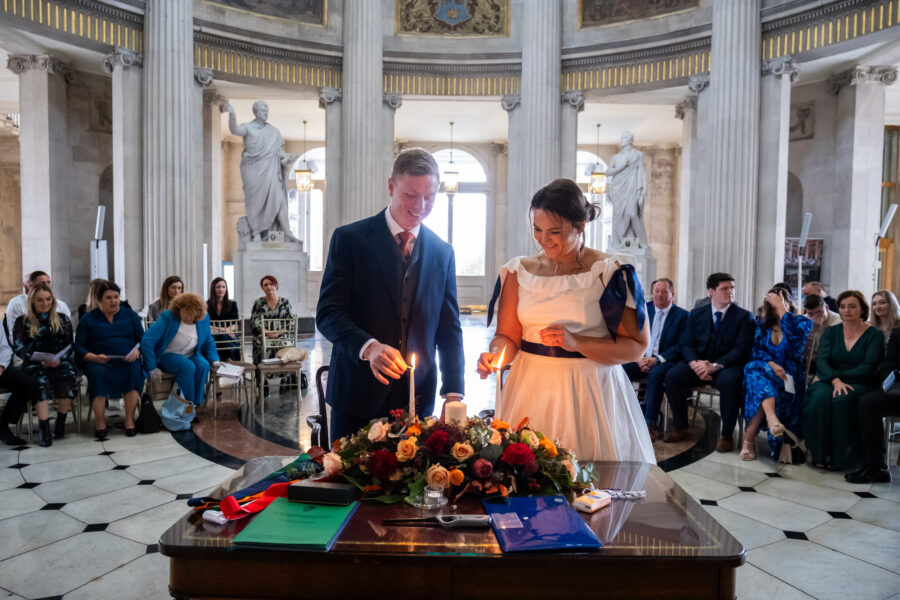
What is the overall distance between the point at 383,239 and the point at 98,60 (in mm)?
10342

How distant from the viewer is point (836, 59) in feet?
32.9

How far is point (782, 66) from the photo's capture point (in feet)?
32.3

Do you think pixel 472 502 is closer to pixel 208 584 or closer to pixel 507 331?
pixel 208 584

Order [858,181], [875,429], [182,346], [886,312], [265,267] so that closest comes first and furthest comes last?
1. [875,429]
2. [886,312]
3. [182,346]
4. [858,181]
5. [265,267]

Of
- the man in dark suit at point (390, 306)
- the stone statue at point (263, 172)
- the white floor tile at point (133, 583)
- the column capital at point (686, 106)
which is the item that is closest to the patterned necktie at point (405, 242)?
the man in dark suit at point (390, 306)

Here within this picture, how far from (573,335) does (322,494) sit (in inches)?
46.8

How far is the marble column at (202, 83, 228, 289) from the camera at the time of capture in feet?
41.4

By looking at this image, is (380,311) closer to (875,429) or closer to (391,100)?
(875,429)

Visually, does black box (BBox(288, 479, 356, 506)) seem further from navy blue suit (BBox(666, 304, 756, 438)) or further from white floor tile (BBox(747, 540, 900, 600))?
navy blue suit (BBox(666, 304, 756, 438))

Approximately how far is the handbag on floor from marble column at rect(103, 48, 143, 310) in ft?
14.8

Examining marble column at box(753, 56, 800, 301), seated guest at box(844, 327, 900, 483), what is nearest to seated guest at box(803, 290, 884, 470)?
seated guest at box(844, 327, 900, 483)

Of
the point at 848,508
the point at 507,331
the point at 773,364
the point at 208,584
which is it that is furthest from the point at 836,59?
the point at 208,584

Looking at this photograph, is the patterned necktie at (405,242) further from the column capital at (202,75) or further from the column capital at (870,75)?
the column capital at (870,75)

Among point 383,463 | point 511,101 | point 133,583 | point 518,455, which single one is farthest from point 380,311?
point 511,101
